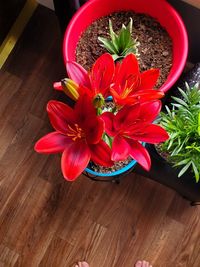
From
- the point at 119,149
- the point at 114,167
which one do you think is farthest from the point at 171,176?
the point at 119,149

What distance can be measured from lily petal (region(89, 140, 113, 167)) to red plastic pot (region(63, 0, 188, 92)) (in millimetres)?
383

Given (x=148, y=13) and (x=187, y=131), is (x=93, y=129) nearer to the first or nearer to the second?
(x=187, y=131)

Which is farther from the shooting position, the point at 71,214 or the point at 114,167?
the point at 71,214

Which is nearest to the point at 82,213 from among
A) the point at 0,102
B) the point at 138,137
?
the point at 0,102

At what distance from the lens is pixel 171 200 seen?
1.54 m

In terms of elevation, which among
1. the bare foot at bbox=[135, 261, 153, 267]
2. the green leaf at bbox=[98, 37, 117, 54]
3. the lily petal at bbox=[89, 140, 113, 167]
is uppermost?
the green leaf at bbox=[98, 37, 117, 54]

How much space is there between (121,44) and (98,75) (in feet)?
1.13

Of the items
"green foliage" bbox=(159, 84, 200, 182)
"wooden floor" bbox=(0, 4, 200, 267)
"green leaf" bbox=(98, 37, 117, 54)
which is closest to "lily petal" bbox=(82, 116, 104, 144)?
"green foliage" bbox=(159, 84, 200, 182)

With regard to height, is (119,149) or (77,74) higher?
(77,74)

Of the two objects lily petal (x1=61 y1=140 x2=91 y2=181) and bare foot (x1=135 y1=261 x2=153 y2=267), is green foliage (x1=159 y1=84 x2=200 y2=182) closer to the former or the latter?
lily petal (x1=61 y1=140 x2=91 y2=181)

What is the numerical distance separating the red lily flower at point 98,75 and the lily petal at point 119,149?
0.10 metres

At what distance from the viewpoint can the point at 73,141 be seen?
0.88 m

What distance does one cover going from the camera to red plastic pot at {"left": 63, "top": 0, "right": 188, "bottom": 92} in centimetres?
121

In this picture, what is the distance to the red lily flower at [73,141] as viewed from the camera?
84cm
